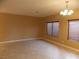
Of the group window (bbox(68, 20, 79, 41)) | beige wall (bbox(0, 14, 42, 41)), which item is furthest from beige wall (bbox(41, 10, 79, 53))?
beige wall (bbox(0, 14, 42, 41))

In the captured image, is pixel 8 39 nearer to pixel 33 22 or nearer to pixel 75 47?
pixel 33 22

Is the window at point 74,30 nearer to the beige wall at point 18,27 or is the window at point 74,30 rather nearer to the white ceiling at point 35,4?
the white ceiling at point 35,4

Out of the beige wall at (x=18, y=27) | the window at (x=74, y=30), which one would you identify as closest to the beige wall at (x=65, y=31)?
the window at (x=74, y=30)

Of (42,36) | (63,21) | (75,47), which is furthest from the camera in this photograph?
(42,36)

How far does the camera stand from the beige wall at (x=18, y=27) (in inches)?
296

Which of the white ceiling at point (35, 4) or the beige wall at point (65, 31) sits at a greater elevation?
the white ceiling at point (35, 4)

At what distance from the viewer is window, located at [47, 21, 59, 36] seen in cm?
784

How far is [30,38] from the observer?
8.94 m

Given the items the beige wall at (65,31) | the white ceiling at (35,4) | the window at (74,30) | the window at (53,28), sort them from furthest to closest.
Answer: the window at (53,28) < the window at (74,30) < the beige wall at (65,31) < the white ceiling at (35,4)

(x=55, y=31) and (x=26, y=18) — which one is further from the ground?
(x=26, y=18)

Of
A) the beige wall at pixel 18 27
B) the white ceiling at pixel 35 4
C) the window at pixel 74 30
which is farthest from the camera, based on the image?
the beige wall at pixel 18 27

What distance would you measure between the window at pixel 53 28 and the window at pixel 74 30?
5.37 ft

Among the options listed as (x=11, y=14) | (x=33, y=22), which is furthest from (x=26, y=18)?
(x=11, y=14)

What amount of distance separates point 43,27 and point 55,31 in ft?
5.98
